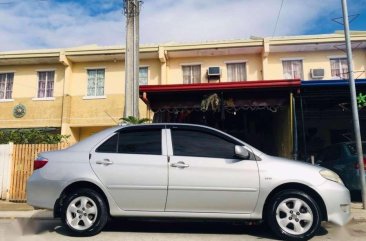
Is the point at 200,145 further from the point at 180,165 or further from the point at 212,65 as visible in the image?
the point at 212,65

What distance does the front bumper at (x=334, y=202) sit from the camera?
521 cm

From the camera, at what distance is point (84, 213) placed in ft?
17.9

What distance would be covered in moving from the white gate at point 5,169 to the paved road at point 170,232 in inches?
163

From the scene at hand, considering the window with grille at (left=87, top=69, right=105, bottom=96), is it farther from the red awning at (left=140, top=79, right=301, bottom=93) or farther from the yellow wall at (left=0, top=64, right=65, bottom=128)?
the red awning at (left=140, top=79, right=301, bottom=93)

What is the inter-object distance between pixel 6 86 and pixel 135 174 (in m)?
15.9

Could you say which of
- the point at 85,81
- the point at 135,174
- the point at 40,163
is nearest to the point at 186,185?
the point at 135,174

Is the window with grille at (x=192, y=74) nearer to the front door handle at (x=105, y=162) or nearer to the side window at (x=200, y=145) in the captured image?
the side window at (x=200, y=145)

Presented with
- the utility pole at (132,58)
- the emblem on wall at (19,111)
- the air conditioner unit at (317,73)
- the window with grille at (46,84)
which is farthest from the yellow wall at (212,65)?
the emblem on wall at (19,111)

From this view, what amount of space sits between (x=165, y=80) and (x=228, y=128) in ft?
16.9

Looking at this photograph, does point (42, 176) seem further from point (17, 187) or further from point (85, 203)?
point (17, 187)

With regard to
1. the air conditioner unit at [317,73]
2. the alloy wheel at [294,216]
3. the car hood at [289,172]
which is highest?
the air conditioner unit at [317,73]

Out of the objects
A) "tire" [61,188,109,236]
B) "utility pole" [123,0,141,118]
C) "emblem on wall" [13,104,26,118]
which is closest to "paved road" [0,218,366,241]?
"tire" [61,188,109,236]

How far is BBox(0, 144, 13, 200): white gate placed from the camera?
10469 mm

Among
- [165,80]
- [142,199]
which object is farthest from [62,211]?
[165,80]
